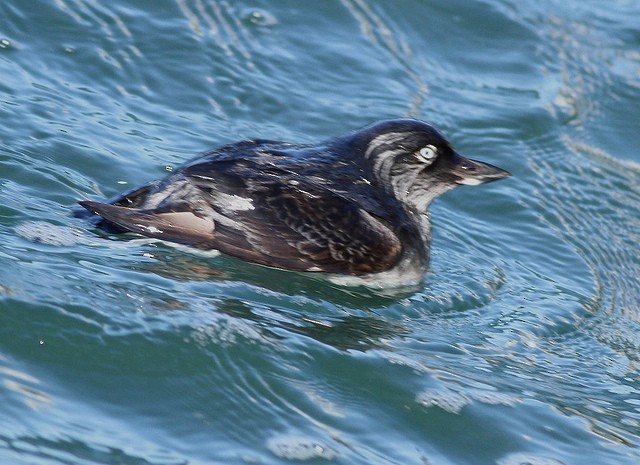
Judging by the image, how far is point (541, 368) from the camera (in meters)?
7.93

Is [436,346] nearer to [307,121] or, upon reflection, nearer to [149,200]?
[149,200]

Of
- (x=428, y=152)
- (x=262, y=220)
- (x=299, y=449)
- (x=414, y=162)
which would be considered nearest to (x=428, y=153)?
(x=428, y=152)

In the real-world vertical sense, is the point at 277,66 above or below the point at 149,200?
above

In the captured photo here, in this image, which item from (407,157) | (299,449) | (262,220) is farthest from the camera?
(407,157)

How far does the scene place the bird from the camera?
8086mm

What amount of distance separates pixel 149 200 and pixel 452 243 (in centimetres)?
276

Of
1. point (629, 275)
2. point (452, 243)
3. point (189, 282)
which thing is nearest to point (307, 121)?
point (452, 243)

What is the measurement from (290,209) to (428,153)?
5.32 ft

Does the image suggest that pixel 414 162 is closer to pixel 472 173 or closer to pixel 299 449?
pixel 472 173

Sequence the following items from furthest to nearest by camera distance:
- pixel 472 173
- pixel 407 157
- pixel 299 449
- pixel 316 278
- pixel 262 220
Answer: pixel 472 173 → pixel 407 157 → pixel 316 278 → pixel 262 220 → pixel 299 449

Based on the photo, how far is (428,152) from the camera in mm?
9422

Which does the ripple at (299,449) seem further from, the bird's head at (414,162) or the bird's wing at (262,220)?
the bird's head at (414,162)

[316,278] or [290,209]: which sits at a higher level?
[290,209]

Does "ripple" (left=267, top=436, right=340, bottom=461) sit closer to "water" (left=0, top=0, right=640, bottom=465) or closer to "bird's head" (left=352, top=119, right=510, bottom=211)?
"water" (left=0, top=0, right=640, bottom=465)
